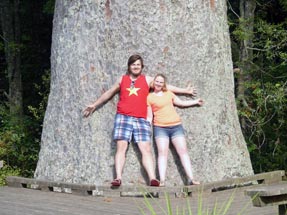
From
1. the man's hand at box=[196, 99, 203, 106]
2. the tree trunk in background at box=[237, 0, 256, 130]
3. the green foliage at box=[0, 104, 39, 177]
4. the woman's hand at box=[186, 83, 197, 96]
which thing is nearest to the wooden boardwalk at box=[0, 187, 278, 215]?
the man's hand at box=[196, 99, 203, 106]

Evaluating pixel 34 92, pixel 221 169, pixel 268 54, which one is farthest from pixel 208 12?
pixel 34 92

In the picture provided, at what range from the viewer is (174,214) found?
6473mm

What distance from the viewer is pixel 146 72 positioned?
8750mm

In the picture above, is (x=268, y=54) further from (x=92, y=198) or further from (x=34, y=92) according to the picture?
(x=34, y=92)

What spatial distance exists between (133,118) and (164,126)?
0.35 metres

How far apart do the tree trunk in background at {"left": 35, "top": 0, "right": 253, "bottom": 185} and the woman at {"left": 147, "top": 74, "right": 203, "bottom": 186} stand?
0.21 meters

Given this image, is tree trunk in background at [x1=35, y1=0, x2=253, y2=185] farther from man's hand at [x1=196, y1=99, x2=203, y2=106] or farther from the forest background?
the forest background

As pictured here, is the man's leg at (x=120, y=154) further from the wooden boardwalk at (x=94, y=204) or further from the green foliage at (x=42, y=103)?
the green foliage at (x=42, y=103)

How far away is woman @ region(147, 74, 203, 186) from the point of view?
333 inches

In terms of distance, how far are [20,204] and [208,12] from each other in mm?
3222

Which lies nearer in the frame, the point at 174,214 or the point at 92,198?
the point at 174,214

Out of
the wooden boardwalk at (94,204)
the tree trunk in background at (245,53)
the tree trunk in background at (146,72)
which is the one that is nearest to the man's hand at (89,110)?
the tree trunk in background at (146,72)

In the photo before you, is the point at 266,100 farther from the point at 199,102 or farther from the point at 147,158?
the point at 147,158

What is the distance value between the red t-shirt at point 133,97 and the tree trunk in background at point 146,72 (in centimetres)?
24
